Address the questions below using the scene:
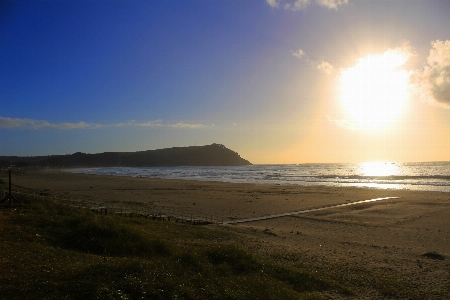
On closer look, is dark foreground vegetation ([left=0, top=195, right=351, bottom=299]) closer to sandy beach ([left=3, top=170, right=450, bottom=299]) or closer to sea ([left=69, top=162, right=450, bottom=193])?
sandy beach ([left=3, top=170, right=450, bottom=299])

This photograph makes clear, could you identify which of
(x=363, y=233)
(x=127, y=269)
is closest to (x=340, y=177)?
(x=363, y=233)

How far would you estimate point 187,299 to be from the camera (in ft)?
19.9

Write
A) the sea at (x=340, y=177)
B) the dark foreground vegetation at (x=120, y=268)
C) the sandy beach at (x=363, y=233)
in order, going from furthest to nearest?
the sea at (x=340, y=177) < the sandy beach at (x=363, y=233) < the dark foreground vegetation at (x=120, y=268)

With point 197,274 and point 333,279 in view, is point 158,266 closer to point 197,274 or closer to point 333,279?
point 197,274

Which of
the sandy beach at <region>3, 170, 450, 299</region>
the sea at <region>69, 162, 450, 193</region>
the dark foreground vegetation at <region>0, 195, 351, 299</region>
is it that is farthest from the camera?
the sea at <region>69, 162, 450, 193</region>

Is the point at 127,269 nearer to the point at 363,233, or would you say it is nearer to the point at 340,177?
the point at 363,233

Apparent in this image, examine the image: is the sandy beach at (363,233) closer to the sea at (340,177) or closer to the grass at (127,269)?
the grass at (127,269)

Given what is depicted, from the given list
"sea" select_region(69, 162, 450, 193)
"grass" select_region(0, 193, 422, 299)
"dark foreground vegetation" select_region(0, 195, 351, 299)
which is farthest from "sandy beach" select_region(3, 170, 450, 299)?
"sea" select_region(69, 162, 450, 193)

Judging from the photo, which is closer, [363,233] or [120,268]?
[120,268]

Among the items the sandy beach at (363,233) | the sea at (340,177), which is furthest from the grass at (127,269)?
the sea at (340,177)

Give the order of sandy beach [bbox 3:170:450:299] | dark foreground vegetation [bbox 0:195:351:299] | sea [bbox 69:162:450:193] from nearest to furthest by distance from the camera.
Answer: dark foreground vegetation [bbox 0:195:351:299] → sandy beach [bbox 3:170:450:299] → sea [bbox 69:162:450:193]

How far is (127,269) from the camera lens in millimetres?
6758

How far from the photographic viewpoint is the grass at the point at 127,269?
5.98 metres

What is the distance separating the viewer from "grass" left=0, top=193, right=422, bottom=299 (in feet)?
19.6
